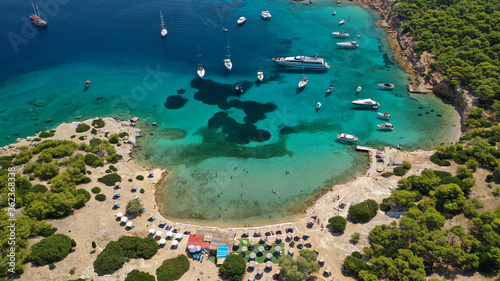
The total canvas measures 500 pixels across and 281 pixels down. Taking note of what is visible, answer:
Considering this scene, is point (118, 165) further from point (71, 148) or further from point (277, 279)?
point (277, 279)

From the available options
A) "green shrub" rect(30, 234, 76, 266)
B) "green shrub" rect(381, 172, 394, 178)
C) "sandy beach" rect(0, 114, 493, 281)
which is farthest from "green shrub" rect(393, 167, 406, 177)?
"green shrub" rect(30, 234, 76, 266)

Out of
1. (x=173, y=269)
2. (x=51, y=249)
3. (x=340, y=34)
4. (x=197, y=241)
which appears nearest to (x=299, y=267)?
(x=197, y=241)

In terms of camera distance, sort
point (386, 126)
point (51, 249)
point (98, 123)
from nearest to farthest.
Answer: point (51, 249)
point (98, 123)
point (386, 126)

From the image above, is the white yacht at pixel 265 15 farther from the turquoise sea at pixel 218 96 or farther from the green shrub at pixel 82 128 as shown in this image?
the green shrub at pixel 82 128

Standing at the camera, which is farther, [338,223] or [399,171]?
[399,171]

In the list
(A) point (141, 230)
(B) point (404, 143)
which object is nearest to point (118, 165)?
(A) point (141, 230)

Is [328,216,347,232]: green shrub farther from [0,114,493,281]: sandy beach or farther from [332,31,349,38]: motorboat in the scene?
[332,31,349,38]: motorboat

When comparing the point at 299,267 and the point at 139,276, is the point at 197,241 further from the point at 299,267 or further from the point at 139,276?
the point at 299,267
